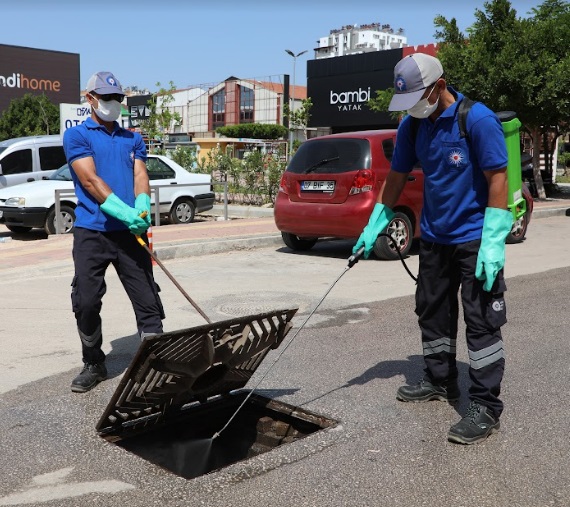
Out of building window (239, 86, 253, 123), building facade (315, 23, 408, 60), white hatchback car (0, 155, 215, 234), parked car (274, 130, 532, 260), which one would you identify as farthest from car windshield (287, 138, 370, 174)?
building facade (315, 23, 408, 60)

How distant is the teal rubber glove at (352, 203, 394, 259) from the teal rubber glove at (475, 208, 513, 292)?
2.44 ft

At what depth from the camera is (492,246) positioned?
12.5 feet

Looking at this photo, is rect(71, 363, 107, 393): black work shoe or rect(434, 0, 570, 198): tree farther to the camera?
rect(434, 0, 570, 198): tree

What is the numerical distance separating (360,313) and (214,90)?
9431 centimetres

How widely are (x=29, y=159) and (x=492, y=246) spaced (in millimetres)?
13334

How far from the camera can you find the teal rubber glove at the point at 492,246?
378 cm

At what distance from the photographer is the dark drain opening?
13.3ft

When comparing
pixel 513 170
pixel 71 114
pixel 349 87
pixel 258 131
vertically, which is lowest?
pixel 513 170

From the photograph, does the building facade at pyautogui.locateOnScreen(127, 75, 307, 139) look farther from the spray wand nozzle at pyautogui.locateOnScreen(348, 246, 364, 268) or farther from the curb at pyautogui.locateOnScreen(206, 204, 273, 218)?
the spray wand nozzle at pyautogui.locateOnScreen(348, 246, 364, 268)

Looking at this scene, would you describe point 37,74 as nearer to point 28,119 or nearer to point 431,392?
point 28,119

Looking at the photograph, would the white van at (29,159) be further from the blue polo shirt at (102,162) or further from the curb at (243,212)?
the blue polo shirt at (102,162)

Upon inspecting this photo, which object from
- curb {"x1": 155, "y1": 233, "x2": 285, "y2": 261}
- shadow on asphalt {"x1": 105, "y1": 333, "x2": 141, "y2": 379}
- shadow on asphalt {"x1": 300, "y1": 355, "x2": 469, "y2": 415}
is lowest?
shadow on asphalt {"x1": 105, "y1": 333, "x2": 141, "y2": 379}

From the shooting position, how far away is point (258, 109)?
298 feet

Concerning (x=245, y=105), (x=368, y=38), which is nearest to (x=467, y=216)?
(x=245, y=105)
